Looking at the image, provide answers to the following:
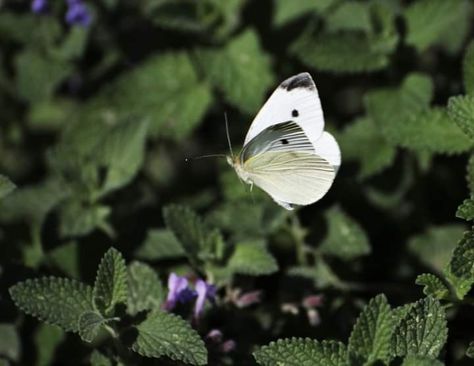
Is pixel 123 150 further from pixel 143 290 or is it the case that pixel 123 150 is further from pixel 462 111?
pixel 462 111

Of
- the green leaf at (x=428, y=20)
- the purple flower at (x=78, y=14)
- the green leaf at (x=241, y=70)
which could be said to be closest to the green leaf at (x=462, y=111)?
the green leaf at (x=428, y=20)

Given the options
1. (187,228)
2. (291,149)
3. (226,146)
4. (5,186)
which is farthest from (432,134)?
(5,186)

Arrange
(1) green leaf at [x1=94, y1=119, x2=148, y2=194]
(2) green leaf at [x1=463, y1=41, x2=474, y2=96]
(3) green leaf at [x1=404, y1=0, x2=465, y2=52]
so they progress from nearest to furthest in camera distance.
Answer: (2) green leaf at [x1=463, y1=41, x2=474, y2=96], (1) green leaf at [x1=94, y1=119, x2=148, y2=194], (3) green leaf at [x1=404, y1=0, x2=465, y2=52]

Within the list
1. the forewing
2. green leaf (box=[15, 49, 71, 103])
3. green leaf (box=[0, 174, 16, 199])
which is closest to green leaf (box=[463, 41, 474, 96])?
the forewing

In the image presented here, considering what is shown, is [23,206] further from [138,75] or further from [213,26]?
[213,26]

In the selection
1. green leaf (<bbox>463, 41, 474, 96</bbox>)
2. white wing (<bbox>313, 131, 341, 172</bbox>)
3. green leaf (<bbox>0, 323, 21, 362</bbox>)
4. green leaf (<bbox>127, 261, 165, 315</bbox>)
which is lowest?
green leaf (<bbox>0, 323, 21, 362</bbox>)

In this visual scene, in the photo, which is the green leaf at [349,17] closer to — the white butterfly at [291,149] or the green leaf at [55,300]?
the white butterfly at [291,149]

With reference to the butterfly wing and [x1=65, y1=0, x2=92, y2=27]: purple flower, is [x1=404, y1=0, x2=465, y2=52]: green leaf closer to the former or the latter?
the butterfly wing
